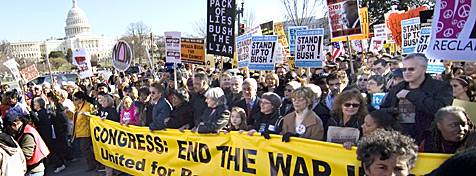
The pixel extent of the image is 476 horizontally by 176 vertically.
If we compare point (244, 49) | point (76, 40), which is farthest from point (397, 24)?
point (76, 40)

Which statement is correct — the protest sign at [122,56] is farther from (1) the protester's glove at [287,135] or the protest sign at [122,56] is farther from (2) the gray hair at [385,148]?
(2) the gray hair at [385,148]

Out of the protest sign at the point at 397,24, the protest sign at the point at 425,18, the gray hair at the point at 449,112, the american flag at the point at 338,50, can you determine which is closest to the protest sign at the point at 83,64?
the american flag at the point at 338,50

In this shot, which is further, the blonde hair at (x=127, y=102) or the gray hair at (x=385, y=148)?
the blonde hair at (x=127, y=102)

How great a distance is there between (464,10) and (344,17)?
3603mm

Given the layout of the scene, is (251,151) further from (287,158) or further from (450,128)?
(450,128)

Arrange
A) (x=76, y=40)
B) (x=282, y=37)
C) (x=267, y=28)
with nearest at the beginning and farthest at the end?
(x=267, y=28), (x=282, y=37), (x=76, y=40)

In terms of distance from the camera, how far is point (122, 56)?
39.3 feet

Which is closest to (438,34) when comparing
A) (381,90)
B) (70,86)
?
(381,90)

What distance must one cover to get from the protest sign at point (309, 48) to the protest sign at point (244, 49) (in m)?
1.10

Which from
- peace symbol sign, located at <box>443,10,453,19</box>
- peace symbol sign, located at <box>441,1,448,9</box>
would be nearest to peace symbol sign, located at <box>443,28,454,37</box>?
peace symbol sign, located at <box>443,10,453,19</box>

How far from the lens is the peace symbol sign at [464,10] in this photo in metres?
4.53

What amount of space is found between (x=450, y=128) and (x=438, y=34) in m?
1.19

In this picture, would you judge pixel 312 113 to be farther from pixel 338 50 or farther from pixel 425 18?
pixel 338 50

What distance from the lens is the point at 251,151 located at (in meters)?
5.58
